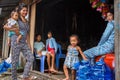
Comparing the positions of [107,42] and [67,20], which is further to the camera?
[67,20]

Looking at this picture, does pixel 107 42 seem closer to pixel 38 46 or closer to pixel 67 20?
pixel 38 46

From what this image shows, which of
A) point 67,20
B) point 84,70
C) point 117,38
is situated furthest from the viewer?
point 67,20

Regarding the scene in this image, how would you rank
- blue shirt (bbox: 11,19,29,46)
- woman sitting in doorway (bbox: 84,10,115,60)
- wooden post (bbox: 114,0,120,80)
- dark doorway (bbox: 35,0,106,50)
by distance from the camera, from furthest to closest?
dark doorway (bbox: 35,0,106,50) → blue shirt (bbox: 11,19,29,46) → woman sitting in doorway (bbox: 84,10,115,60) → wooden post (bbox: 114,0,120,80)

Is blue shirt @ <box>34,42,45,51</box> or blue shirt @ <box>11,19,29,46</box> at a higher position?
blue shirt @ <box>11,19,29,46</box>

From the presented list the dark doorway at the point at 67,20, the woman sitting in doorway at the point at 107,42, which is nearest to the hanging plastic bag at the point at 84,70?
the woman sitting in doorway at the point at 107,42

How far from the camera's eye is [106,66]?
4.41m

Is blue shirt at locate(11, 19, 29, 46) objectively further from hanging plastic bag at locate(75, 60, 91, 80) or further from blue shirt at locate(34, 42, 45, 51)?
blue shirt at locate(34, 42, 45, 51)

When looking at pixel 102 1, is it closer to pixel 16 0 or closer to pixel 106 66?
pixel 106 66

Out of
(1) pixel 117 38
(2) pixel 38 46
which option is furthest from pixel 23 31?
(2) pixel 38 46

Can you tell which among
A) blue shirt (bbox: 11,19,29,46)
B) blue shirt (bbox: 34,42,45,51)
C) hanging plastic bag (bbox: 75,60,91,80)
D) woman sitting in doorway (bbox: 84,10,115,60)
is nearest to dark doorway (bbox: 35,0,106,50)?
blue shirt (bbox: 34,42,45,51)

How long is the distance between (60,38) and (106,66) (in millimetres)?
6053

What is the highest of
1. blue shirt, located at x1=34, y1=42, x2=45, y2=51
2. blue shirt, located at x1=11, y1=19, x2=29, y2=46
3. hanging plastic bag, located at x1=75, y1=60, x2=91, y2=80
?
blue shirt, located at x1=11, y1=19, x2=29, y2=46

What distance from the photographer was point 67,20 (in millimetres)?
10625

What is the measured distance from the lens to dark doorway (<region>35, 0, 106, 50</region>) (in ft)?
33.1
